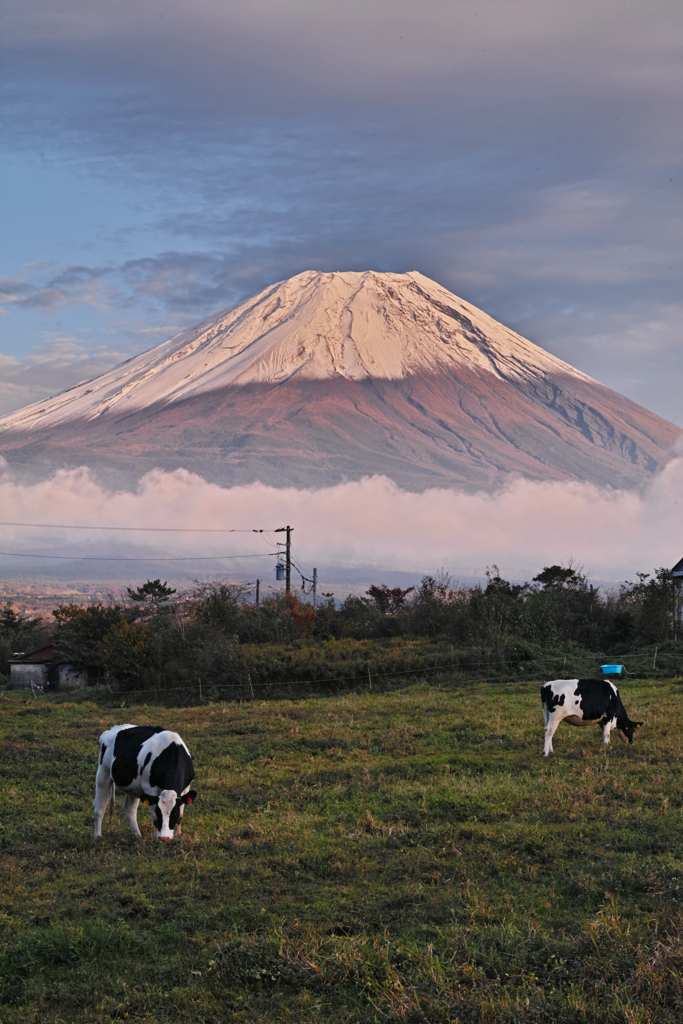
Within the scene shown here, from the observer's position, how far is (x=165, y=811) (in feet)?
32.3

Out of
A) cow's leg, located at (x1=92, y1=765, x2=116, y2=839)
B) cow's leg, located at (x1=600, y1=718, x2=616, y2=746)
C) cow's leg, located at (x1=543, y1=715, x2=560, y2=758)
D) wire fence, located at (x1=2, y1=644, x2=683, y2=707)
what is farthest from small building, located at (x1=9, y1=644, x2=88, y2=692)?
cow's leg, located at (x1=92, y1=765, x2=116, y2=839)

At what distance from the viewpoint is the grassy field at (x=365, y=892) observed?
577 cm

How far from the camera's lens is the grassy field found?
577 cm

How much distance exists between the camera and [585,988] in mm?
5633

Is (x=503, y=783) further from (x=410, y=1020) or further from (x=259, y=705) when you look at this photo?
(x=259, y=705)

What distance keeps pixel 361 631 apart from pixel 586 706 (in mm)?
25666

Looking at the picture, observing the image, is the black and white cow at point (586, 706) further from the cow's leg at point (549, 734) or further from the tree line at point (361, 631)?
Result: the tree line at point (361, 631)

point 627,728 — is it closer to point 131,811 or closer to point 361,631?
point 131,811

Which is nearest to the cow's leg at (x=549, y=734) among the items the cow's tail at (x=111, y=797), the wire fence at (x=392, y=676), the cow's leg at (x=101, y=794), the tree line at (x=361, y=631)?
the cow's tail at (x=111, y=797)

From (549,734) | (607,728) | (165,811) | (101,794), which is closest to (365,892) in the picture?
(165,811)

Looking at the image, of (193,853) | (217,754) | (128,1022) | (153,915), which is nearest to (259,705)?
(217,754)

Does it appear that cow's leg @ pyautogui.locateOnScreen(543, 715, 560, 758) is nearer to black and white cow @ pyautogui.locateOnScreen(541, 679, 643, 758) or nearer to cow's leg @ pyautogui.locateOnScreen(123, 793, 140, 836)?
black and white cow @ pyautogui.locateOnScreen(541, 679, 643, 758)

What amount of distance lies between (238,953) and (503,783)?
6.33 meters

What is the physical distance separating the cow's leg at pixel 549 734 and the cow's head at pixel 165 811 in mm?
6467
